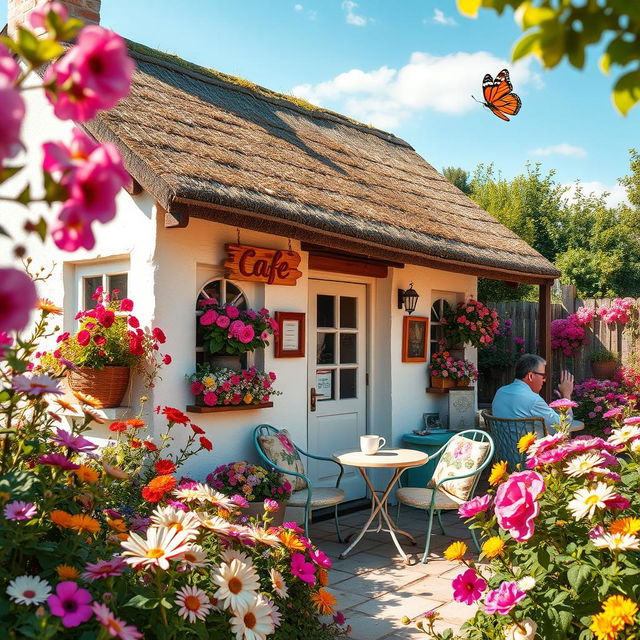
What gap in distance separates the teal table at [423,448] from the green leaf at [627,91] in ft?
20.8

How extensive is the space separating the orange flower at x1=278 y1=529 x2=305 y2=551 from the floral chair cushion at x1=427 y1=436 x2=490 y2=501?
306cm

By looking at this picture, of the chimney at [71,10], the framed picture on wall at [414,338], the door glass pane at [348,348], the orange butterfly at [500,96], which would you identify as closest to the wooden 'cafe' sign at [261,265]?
the door glass pane at [348,348]

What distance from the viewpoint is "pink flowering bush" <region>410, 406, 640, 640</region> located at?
2.20 metres

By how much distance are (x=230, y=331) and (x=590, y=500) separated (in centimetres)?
339

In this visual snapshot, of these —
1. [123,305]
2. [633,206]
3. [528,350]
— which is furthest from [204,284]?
[633,206]

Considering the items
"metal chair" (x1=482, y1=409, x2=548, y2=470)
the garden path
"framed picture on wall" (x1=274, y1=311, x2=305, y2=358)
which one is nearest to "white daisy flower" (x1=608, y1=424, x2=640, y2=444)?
the garden path

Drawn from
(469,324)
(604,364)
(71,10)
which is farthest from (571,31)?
(604,364)

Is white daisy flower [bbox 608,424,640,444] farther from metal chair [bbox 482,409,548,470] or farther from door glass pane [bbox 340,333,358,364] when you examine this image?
door glass pane [bbox 340,333,358,364]

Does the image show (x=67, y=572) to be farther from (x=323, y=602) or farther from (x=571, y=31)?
(x=571, y=31)

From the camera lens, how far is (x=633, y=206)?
23875 millimetres

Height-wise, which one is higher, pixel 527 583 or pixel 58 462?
pixel 58 462

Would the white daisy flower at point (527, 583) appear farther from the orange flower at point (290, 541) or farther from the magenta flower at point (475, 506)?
the orange flower at point (290, 541)

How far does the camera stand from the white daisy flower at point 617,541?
2158 mm

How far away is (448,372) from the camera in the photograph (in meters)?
7.74
